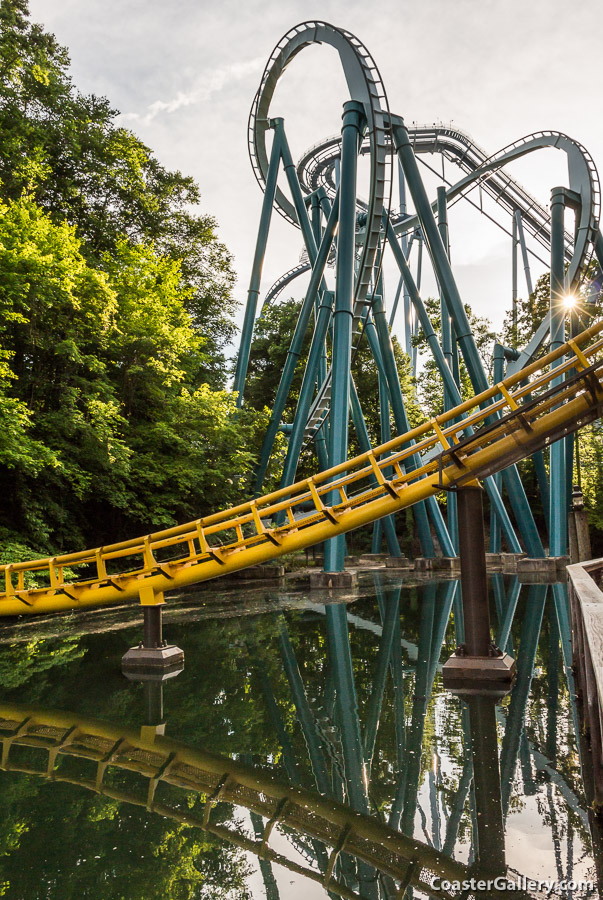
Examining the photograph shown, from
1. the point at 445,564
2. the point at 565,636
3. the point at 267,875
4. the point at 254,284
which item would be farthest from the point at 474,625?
the point at 254,284

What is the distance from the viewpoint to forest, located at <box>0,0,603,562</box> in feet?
46.7

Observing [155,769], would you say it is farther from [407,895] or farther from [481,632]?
[481,632]

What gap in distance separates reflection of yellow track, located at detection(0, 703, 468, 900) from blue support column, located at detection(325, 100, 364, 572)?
32.2 feet

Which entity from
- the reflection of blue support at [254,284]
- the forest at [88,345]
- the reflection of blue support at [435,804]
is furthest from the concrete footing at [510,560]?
the reflection of blue support at [435,804]

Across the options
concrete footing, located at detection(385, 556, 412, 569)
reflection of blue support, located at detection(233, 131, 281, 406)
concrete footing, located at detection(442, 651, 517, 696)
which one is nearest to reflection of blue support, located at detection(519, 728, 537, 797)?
concrete footing, located at detection(442, 651, 517, 696)

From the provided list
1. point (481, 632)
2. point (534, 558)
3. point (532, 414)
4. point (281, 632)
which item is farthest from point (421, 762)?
point (534, 558)

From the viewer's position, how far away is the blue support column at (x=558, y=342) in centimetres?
1884

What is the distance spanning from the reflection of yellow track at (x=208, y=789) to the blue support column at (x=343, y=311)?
386 inches

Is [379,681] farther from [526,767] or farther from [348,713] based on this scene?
[526,767]

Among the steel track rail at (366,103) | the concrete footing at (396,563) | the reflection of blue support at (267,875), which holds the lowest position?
the concrete footing at (396,563)

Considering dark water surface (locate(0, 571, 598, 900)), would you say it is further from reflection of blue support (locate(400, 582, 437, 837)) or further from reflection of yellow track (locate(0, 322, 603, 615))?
reflection of yellow track (locate(0, 322, 603, 615))

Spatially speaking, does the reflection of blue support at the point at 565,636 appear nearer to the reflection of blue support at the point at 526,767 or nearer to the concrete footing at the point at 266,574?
the reflection of blue support at the point at 526,767

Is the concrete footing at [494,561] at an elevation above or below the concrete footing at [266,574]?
below

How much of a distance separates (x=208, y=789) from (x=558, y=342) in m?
18.9
